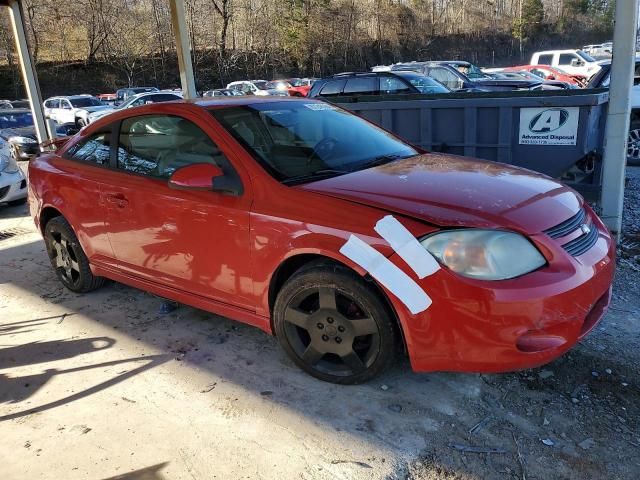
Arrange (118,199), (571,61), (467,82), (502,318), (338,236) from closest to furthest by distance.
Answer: (502,318), (338,236), (118,199), (467,82), (571,61)

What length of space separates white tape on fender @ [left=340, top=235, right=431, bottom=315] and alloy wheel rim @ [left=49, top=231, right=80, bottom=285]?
280cm

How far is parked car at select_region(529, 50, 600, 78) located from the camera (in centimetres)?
2336

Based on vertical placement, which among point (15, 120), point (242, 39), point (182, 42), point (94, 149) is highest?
Answer: point (242, 39)

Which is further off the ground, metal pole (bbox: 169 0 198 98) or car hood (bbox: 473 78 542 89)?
metal pole (bbox: 169 0 198 98)

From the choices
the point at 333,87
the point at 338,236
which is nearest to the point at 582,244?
the point at 338,236

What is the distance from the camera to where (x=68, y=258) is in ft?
14.8

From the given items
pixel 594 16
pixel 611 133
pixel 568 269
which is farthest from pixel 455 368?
pixel 594 16

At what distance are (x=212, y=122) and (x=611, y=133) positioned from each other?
3.66 meters

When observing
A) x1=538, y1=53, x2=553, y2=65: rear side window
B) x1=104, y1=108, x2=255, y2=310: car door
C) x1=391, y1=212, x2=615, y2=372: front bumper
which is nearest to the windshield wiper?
x1=104, y1=108, x2=255, y2=310: car door

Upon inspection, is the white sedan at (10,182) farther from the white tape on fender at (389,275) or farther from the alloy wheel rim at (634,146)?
the alloy wheel rim at (634,146)

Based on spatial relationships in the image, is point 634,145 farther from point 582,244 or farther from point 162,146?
point 162,146

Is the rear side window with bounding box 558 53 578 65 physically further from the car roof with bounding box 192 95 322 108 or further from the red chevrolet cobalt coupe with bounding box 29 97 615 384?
the car roof with bounding box 192 95 322 108

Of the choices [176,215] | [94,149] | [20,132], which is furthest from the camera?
[20,132]

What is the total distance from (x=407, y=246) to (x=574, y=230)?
941mm
